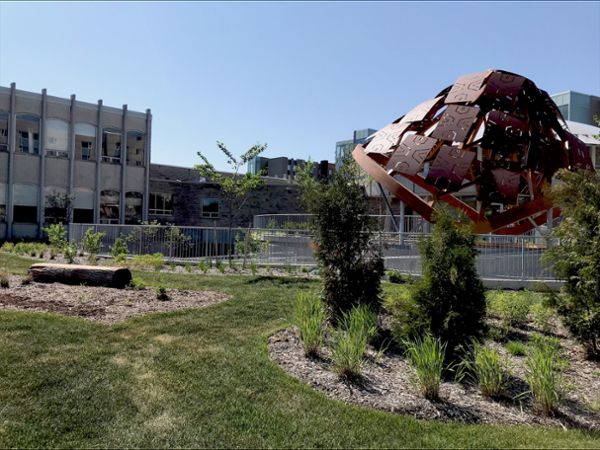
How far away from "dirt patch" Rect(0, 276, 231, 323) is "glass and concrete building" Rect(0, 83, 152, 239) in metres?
20.8

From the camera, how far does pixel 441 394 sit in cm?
473

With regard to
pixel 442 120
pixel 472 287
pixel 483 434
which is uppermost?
pixel 442 120

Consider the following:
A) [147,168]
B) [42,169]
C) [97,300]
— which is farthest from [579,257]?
[147,168]

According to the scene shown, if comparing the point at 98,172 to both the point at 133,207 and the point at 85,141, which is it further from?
the point at 133,207

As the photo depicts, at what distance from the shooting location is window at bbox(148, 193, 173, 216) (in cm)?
3369

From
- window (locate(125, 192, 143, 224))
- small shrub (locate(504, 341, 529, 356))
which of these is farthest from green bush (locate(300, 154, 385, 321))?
window (locate(125, 192, 143, 224))

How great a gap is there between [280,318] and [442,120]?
28.3 feet

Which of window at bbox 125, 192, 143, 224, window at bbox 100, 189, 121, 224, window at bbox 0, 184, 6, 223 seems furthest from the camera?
window at bbox 125, 192, 143, 224

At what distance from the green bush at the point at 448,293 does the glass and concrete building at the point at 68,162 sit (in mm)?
28785

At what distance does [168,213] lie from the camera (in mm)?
34375

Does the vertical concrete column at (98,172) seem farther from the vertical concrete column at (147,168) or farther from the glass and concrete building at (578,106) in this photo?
the glass and concrete building at (578,106)

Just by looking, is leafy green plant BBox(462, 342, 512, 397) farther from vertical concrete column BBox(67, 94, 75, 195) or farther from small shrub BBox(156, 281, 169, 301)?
vertical concrete column BBox(67, 94, 75, 195)

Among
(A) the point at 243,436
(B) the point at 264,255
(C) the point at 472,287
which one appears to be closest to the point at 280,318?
(C) the point at 472,287

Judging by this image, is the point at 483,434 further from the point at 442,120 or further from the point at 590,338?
the point at 442,120
